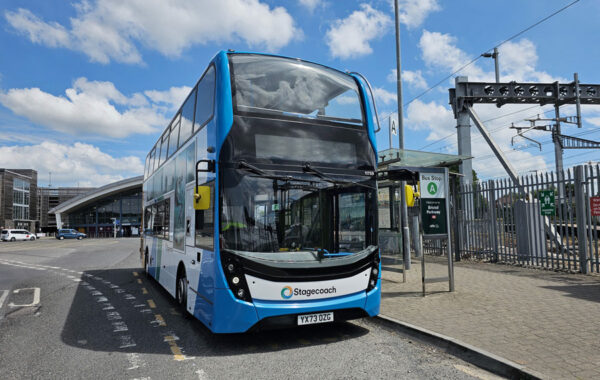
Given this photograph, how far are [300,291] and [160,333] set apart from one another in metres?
2.42

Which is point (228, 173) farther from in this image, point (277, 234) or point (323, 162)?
point (323, 162)

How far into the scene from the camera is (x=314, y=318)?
5.31m

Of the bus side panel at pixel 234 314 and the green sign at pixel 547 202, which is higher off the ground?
the green sign at pixel 547 202

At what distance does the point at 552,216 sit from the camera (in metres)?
10.9

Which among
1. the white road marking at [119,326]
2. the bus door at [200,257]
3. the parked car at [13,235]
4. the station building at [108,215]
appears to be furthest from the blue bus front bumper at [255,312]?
the station building at [108,215]

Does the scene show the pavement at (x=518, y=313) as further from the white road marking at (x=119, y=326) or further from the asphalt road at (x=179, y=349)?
the white road marking at (x=119, y=326)

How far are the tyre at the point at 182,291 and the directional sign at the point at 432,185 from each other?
491 centimetres

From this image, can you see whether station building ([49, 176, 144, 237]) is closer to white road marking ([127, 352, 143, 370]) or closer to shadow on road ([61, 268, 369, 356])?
shadow on road ([61, 268, 369, 356])

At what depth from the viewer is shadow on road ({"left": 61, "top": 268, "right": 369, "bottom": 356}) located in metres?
5.47

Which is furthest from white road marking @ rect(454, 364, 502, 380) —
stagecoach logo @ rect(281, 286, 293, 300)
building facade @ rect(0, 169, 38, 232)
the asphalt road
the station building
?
building facade @ rect(0, 169, 38, 232)

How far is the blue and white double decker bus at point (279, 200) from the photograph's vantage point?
16.9ft

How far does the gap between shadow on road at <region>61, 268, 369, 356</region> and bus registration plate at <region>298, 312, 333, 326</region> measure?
423mm

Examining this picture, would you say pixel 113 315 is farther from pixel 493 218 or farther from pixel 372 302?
pixel 493 218

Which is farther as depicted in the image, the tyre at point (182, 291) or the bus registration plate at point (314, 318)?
the tyre at point (182, 291)
